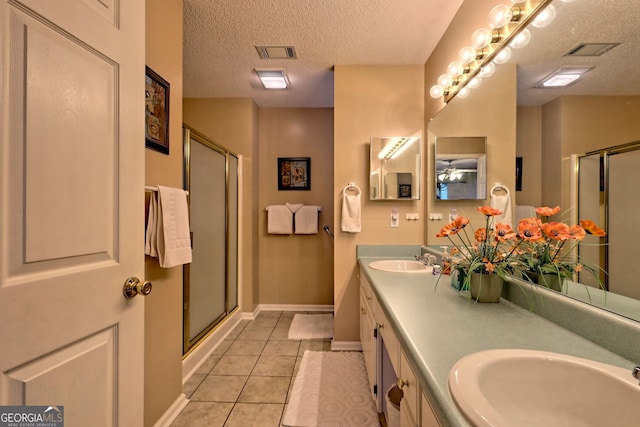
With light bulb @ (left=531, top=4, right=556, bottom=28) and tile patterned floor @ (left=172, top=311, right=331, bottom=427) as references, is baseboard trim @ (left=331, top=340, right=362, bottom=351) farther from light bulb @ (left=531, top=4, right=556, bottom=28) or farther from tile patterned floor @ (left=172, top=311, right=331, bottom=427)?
light bulb @ (left=531, top=4, right=556, bottom=28)

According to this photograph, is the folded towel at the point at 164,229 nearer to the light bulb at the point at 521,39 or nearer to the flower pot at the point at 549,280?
the flower pot at the point at 549,280

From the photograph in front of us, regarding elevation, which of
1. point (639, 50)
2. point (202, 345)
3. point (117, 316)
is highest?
point (639, 50)

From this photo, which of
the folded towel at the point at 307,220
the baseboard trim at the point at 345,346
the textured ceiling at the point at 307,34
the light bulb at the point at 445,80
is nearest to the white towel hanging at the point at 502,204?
the light bulb at the point at 445,80

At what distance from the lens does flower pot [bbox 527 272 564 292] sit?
0.93m

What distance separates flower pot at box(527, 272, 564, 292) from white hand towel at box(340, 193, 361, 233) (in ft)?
4.21

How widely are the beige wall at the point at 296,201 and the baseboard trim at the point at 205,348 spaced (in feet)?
2.05

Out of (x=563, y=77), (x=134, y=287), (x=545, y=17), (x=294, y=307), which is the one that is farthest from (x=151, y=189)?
(x=294, y=307)

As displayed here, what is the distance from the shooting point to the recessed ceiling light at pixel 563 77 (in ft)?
2.67

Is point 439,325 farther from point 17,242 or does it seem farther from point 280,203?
point 280,203

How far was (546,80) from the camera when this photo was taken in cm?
95

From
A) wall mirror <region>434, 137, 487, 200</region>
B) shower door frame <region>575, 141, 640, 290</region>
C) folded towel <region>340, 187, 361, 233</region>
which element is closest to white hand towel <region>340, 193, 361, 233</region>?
folded towel <region>340, 187, 361, 233</region>

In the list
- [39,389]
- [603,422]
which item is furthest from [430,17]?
[39,389]

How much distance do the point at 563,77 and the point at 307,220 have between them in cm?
245

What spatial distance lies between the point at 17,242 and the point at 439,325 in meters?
1.17
